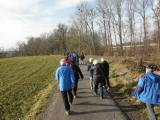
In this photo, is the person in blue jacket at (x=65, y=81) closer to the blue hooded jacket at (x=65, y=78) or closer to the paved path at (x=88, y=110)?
the blue hooded jacket at (x=65, y=78)

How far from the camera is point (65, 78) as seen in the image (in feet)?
35.9

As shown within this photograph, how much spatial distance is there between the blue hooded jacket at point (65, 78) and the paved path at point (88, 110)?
1.02m

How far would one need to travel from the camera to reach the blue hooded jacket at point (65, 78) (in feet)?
35.5

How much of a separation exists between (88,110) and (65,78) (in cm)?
155

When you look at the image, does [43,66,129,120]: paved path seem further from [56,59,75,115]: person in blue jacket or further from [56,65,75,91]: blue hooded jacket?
[56,65,75,91]: blue hooded jacket

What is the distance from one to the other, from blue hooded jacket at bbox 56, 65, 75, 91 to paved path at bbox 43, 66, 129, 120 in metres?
1.02

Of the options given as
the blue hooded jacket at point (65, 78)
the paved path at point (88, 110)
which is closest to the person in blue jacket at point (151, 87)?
the paved path at point (88, 110)

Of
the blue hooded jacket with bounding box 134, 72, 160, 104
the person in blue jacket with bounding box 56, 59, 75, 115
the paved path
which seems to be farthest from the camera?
the person in blue jacket with bounding box 56, 59, 75, 115

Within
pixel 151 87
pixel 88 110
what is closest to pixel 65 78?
pixel 88 110

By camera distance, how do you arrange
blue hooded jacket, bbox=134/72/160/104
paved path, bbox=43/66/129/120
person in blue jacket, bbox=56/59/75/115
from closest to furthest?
blue hooded jacket, bbox=134/72/160/104 < paved path, bbox=43/66/129/120 < person in blue jacket, bbox=56/59/75/115

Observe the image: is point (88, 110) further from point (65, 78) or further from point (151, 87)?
point (151, 87)

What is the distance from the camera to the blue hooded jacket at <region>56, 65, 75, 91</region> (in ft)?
35.5

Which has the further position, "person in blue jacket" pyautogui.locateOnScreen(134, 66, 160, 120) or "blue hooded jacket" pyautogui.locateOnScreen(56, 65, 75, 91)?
"blue hooded jacket" pyautogui.locateOnScreen(56, 65, 75, 91)

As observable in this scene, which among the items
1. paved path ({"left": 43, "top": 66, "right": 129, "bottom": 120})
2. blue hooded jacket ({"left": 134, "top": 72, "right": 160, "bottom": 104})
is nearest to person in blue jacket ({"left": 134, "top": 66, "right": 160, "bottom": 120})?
blue hooded jacket ({"left": 134, "top": 72, "right": 160, "bottom": 104})
